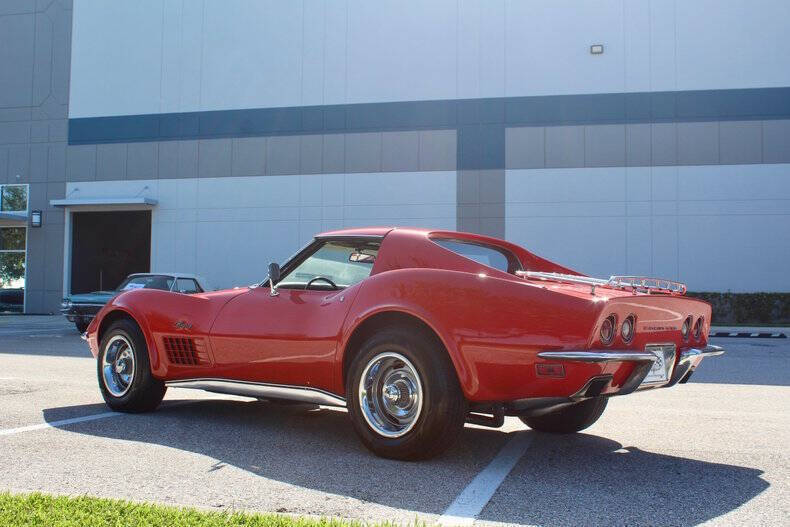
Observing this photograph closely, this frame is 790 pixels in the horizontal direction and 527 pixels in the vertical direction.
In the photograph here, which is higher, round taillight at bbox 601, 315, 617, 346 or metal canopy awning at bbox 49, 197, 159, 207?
metal canopy awning at bbox 49, 197, 159, 207

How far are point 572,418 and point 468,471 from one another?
1.33 metres

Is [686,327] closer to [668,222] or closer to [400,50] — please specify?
[668,222]

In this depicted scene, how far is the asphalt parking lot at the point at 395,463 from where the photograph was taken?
3.22 meters

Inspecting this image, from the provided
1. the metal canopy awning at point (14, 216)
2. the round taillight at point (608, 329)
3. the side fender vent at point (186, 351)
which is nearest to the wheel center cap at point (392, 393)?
the round taillight at point (608, 329)

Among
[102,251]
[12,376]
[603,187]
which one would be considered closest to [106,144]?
[102,251]

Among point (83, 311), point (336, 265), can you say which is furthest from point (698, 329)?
point (83, 311)

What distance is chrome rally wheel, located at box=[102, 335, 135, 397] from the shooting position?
5.49m

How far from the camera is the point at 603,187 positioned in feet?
70.0

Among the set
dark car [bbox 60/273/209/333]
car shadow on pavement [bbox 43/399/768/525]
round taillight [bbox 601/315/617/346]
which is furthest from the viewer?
dark car [bbox 60/273/209/333]

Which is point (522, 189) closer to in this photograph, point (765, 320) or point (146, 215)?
point (765, 320)

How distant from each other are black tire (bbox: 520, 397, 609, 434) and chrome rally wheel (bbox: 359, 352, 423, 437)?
4.15 ft

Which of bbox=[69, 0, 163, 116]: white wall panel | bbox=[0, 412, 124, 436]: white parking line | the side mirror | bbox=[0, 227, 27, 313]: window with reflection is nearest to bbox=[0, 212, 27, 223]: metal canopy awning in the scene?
bbox=[0, 227, 27, 313]: window with reflection

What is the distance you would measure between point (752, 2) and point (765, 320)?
9.48 m

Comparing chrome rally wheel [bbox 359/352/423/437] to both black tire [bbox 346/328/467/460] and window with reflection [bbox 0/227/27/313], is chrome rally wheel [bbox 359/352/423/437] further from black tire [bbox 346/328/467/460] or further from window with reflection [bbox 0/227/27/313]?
window with reflection [bbox 0/227/27/313]
